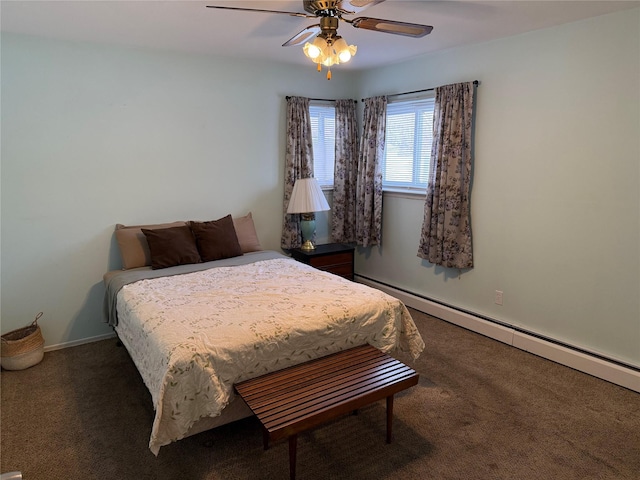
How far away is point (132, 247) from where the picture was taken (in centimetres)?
347

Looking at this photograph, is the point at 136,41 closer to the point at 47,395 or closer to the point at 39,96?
the point at 39,96

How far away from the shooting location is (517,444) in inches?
89.4

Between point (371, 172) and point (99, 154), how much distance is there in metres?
2.59

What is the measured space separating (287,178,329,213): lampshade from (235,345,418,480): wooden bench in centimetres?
199

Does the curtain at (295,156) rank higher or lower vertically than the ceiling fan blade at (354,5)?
lower

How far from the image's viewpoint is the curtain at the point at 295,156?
14.1ft

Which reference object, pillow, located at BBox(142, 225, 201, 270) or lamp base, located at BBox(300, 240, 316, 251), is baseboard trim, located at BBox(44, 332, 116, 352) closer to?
pillow, located at BBox(142, 225, 201, 270)

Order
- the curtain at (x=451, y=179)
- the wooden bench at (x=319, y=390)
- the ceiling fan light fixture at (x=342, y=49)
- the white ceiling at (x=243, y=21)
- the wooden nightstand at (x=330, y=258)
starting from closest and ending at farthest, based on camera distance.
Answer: the wooden bench at (x=319, y=390), the ceiling fan light fixture at (x=342, y=49), the white ceiling at (x=243, y=21), the curtain at (x=451, y=179), the wooden nightstand at (x=330, y=258)

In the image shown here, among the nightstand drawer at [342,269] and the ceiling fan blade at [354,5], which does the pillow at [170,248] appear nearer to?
the nightstand drawer at [342,269]

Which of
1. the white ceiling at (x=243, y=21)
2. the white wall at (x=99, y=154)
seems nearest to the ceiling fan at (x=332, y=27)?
the white ceiling at (x=243, y=21)

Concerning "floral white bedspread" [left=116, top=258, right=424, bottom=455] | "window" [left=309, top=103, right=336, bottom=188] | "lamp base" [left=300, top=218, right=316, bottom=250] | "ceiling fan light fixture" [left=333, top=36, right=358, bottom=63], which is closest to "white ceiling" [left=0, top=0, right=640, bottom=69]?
"ceiling fan light fixture" [left=333, top=36, right=358, bottom=63]

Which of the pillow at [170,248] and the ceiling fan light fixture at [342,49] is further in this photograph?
the pillow at [170,248]

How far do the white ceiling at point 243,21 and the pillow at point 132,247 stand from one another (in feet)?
4.96

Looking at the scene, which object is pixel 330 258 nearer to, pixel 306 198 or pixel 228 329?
pixel 306 198
